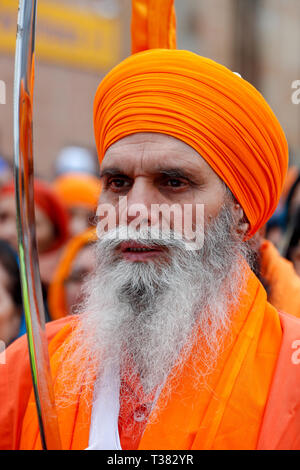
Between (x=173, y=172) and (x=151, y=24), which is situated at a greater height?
(x=151, y=24)

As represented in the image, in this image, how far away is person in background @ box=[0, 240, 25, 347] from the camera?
3.75 metres

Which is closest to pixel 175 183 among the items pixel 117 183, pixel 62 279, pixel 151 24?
pixel 117 183

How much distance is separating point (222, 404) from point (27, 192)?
36.6 inches

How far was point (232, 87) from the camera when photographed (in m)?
2.38

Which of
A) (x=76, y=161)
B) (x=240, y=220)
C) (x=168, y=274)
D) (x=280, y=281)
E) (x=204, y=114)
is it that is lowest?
(x=76, y=161)

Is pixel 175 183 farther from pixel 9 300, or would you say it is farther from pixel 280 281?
pixel 9 300

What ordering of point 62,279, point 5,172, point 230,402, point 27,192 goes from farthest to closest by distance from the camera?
point 5,172
point 62,279
point 230,402
point 27,192

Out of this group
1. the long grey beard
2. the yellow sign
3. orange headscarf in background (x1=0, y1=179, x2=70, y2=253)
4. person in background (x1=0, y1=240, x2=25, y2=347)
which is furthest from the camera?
the yellow sign

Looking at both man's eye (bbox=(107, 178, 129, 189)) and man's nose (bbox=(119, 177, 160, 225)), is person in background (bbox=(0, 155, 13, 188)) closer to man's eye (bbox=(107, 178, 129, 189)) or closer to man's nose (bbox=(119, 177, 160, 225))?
man's eye (bbox=(107, 178, 129, 189))

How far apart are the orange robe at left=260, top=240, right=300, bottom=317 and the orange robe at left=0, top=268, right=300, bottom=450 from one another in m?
0.47

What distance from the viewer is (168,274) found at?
2.30 m

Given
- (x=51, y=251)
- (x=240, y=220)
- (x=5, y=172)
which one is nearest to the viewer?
(x=240, y=220)

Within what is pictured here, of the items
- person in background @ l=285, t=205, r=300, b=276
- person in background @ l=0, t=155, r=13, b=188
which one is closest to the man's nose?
person in background @ l=285, t=205, r=300, b=276

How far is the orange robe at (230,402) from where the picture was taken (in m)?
1.99
